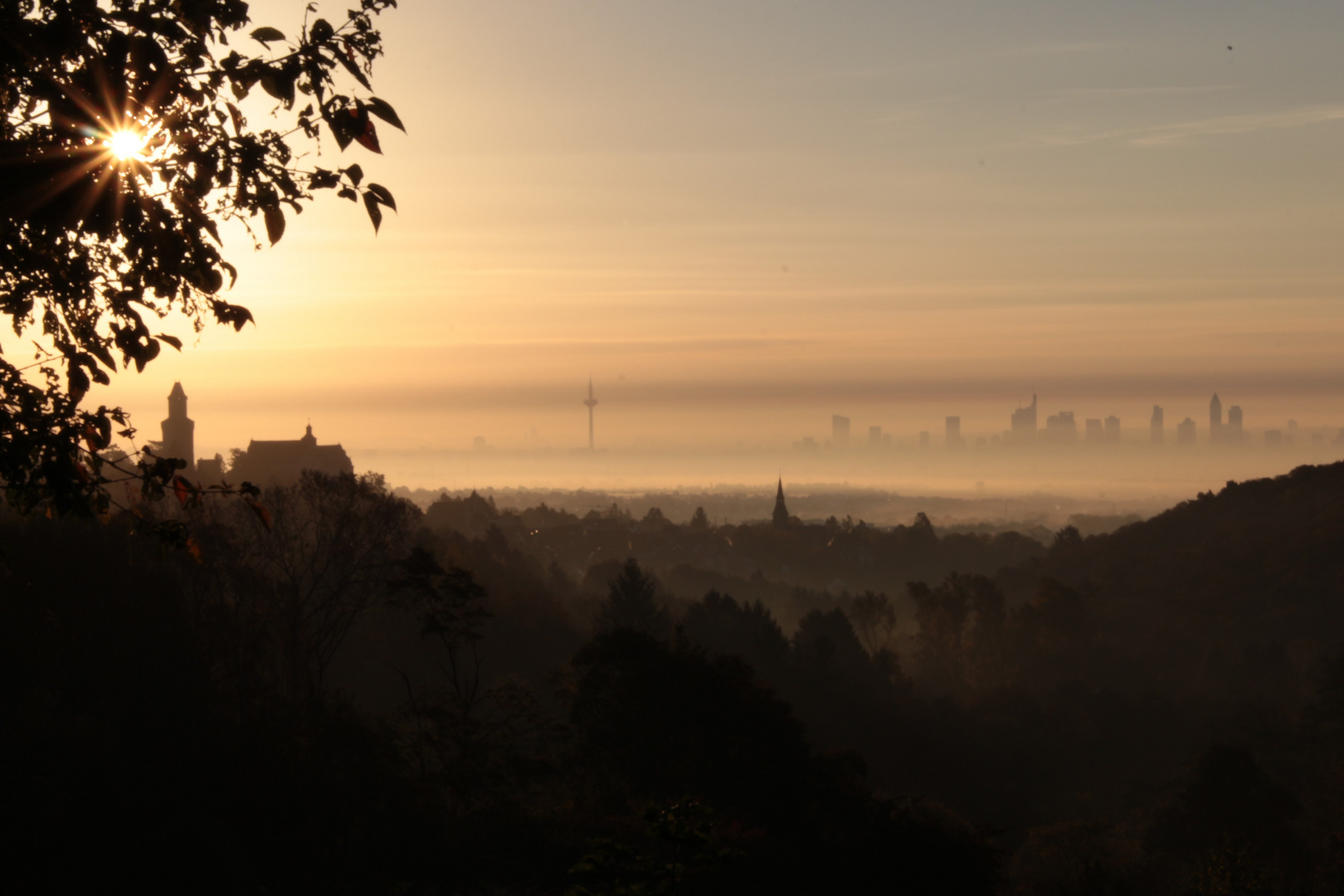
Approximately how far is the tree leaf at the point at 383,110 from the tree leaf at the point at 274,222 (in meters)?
0.87

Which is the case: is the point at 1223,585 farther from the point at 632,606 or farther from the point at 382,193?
the point at 382,193

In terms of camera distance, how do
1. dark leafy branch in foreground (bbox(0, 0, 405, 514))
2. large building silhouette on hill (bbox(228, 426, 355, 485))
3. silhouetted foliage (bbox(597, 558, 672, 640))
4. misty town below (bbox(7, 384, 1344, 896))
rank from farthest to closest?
large building silhouette on hill (bbox(228, 426, 355, 485)), silhouetted foliage (bbox(597, 558, 672, 640)), misty town below (bbox(7, 384, 1344, 896)), dark leafy branch in foreground (bbox(0, 0, 405, 514))

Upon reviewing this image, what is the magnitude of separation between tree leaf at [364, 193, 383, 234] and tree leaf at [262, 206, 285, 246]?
21.4 inches

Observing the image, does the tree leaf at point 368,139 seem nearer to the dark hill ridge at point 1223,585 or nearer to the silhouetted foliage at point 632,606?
the silhouetted foliage at point 632,606

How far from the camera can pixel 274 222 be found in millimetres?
6422

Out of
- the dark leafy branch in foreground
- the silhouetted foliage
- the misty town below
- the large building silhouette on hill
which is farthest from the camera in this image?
the large building silhouette on hill

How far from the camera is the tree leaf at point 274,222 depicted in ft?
20.8

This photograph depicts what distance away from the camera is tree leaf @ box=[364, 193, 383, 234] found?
6.21 metres

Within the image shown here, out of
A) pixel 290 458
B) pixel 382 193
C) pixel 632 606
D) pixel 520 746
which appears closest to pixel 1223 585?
pixel 632 606

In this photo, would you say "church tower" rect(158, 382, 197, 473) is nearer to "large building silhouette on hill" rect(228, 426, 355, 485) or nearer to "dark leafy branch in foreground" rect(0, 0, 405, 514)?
"large building silhouette on hill" rect(228, 426, 355, 485)

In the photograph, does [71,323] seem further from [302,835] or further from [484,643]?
[484,643]

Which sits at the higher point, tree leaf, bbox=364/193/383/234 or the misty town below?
tree leaf, bbox=364/193/383/234

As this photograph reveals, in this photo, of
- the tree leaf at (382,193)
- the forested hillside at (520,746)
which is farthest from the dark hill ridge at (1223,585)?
the tree leaf at (382,193)

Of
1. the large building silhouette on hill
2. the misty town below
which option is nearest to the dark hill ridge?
the misty town below
